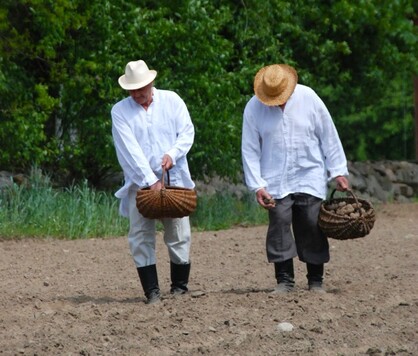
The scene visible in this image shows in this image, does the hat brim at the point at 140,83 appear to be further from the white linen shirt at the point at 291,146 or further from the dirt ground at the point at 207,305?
the dirt ground at the point at 207,305

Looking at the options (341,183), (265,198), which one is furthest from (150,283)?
(341,183)

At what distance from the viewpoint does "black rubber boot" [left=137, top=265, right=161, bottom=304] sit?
902cm

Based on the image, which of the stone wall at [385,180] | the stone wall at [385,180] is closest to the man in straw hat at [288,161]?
the stone wall at [385,180]

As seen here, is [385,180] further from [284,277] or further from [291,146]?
[291,146]

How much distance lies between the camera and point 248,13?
1656cm

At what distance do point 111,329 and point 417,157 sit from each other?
15494mm

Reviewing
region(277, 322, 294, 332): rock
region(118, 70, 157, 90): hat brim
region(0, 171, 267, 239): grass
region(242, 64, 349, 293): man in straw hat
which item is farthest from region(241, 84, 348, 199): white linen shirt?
region(0, 171, 267, 239): grass

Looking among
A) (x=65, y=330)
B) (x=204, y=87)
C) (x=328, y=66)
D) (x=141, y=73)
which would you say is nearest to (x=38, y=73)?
(x=204, y=87)

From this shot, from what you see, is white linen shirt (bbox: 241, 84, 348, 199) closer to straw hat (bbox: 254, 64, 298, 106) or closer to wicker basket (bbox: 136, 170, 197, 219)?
straw hat (bbox: 254, 64, 298, 106)

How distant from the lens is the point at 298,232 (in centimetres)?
932

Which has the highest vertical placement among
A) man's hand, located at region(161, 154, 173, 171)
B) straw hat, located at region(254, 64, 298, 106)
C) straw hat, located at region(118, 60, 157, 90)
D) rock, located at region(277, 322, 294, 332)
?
straw hat, located at region(118, 60, 157, 90)

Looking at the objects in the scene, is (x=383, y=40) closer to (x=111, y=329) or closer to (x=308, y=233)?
(x=308, y=233)

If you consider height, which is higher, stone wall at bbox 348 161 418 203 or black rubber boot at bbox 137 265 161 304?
stone wall at bbox 348 161 418 203

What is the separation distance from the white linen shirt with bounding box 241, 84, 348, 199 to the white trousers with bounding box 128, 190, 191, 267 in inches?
22.4
